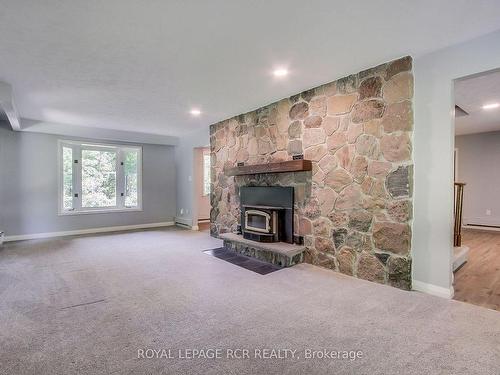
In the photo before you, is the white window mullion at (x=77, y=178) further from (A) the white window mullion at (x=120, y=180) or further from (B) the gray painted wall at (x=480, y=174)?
(B) the gray painted wall at (x=480, y=174)

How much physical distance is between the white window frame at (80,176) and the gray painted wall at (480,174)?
26.9ft

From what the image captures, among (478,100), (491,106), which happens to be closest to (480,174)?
(491,106)

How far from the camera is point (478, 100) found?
4.28 metres

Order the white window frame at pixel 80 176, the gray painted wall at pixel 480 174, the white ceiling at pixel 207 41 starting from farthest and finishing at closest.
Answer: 1. the gray painted wall at pixel 480 174
2. the white window frame at pixel 80 176
3. the white ceiling at pixel 207 41

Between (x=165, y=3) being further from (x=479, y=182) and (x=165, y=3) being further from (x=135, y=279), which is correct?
(x=479, y=182)

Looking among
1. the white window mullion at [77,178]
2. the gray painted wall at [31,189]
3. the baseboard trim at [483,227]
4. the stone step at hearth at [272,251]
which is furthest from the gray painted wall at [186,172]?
the baseboard trim at [483,227]

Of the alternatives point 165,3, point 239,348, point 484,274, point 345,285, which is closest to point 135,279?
point 239,348

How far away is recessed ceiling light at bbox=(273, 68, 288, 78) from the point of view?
315 cm

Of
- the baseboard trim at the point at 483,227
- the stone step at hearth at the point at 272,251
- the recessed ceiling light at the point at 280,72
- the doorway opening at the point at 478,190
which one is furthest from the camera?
the baseboard trim at the point at 483,227

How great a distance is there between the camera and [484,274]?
336cm

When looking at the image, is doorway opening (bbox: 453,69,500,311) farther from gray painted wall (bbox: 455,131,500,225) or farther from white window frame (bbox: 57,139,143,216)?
white window frame (bbox: 57,139,143,216)

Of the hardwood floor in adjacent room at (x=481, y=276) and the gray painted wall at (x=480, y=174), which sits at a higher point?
the gray painted wall at (x=480, y=174)

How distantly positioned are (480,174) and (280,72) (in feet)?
21.0

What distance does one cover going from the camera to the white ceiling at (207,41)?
204 cm
